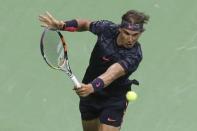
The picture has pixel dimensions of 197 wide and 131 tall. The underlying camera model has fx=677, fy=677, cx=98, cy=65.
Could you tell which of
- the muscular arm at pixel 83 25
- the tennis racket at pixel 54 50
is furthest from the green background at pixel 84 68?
the tennis racket at pixel 54 50

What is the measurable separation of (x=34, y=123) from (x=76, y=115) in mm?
631

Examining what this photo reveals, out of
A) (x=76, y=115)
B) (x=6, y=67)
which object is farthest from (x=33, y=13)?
(x=76, y=115)

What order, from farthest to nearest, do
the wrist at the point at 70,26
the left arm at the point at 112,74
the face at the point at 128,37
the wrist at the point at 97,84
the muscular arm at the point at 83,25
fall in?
the muscular arm at the point at 83,25, the wrist at the point at 70,26, the face at the point at 128,37, the left arm at the point at 112,74, the wrist at the point at 97,84

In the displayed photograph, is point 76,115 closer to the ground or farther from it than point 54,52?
closer to the ground

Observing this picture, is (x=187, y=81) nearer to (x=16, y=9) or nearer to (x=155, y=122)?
(x=155, y=122)

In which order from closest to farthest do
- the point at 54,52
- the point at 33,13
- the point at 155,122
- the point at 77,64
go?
1. the point at 54,52
2. the point at 155,122
3. the point at 77,64
4. the point at 33,13

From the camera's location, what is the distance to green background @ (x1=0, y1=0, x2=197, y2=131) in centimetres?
984

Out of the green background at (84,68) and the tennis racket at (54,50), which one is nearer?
the tennis racket at (54,50)

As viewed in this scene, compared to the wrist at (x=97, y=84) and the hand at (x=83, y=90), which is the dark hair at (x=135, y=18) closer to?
the wrist at (x=97, y=84)

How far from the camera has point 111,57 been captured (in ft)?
24.1

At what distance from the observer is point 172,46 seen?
34.9 feet

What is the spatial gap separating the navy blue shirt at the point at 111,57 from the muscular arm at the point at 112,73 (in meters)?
0.05

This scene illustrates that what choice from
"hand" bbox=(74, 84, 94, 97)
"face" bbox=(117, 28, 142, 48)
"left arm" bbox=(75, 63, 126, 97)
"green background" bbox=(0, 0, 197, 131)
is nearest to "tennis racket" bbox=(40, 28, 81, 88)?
"hand" bbox=(74, 84, 94, 97)

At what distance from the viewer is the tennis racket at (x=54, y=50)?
6.76 meters
